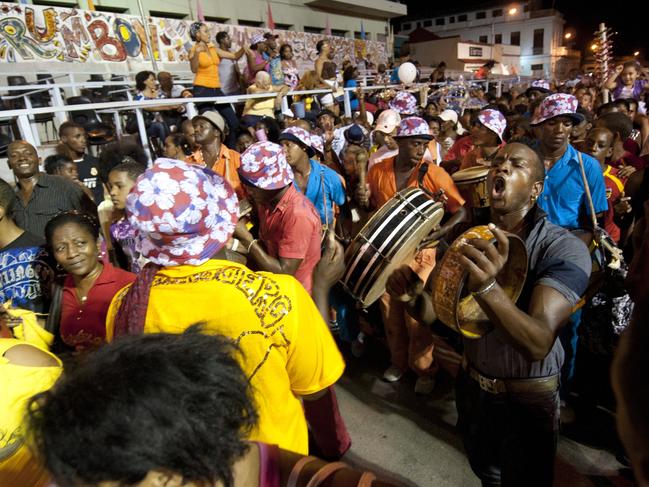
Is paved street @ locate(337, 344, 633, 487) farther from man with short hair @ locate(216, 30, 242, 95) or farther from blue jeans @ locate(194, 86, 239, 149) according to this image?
man with short hair @ locate(216, 30, 242, 95)

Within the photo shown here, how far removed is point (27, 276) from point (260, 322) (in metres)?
2.49

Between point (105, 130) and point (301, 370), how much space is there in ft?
22.5

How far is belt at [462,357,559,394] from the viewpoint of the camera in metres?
2.06

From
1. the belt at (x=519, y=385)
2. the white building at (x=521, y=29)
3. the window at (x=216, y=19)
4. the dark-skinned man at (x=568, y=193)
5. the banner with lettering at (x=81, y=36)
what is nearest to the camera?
the belt at (x=519, y=385)

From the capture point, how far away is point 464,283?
74.1 inches

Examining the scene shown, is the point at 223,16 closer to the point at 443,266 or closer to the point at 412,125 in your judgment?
the point at 412,125

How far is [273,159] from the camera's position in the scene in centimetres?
301

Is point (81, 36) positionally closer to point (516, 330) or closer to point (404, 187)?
point (404, 187)

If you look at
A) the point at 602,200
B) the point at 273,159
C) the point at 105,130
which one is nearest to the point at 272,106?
the point at 105,130

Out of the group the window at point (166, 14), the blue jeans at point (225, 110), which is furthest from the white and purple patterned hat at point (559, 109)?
the window at point (166, 14)

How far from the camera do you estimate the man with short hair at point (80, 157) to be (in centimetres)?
512

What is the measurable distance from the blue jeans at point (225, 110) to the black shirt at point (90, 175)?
2.28 meters

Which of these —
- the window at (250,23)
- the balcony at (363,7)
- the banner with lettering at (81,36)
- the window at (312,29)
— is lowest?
the banner with lettering at (81,36)

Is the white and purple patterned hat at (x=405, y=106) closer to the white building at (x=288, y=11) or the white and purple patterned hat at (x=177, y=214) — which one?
the white and purple patterned hat at (x=177, y=214)
